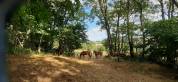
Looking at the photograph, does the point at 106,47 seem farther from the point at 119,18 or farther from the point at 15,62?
the point at 15,62

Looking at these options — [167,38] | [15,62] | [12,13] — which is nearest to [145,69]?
[167,38]

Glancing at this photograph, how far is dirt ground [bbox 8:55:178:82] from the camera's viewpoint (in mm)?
15352

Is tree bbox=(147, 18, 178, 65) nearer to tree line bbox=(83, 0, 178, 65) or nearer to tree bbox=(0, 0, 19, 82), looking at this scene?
tree line bbox=(83, 0, 178, 65)

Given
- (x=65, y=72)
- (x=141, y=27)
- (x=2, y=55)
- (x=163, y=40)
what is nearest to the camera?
(x=2, y=55)

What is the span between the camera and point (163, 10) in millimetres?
36125

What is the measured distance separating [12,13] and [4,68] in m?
0.26

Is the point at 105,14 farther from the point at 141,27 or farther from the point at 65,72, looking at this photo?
the point at 65,72

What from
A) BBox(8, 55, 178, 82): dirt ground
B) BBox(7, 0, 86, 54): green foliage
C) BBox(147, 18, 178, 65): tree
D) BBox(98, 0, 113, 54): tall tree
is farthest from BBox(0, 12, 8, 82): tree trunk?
BBox(98, 0, 113, 54): tall tree

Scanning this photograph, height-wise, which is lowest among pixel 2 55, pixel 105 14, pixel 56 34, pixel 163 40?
pixel 2 55

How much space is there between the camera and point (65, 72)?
54.7 feet

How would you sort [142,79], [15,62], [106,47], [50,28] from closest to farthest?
[15,62] → [142,79] → [50,28] → [106,47]

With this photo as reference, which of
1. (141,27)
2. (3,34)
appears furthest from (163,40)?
(3,34)

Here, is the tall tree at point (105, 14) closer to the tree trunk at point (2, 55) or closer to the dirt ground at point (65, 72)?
the dirt ground at point (65, 72)

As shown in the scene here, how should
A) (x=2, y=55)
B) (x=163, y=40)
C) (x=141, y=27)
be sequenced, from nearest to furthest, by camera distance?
(x=2, y=55) → (x=163, y=40) → (x=141, y=27)
